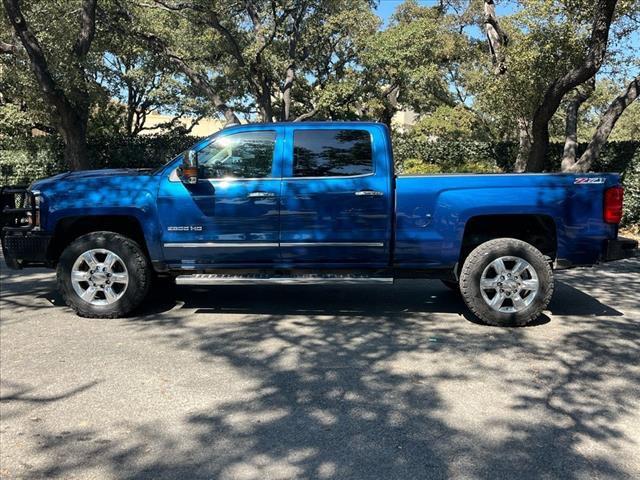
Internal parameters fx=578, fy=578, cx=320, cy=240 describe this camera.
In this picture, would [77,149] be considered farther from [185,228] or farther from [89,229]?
[185,228]

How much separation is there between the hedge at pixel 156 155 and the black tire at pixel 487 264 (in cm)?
997

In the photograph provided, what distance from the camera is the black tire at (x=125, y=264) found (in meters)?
5.91

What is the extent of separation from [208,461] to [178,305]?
3631 millimetres

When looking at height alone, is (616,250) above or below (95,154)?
below

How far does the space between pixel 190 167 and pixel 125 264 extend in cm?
124

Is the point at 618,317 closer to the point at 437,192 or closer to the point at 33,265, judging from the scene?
the point at 437,192

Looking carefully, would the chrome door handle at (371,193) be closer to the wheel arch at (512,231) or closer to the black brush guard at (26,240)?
the wheel arch at (512,231)

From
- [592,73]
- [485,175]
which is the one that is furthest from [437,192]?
[592,73]

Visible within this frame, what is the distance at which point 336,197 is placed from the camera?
5730 millimetres

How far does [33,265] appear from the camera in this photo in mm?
6156

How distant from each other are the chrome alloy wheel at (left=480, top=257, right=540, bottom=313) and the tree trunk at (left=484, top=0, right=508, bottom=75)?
34.0 feet

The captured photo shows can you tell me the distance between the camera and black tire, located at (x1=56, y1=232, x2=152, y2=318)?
5914 millimetres

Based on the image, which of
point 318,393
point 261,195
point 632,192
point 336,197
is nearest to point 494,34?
point 632,192

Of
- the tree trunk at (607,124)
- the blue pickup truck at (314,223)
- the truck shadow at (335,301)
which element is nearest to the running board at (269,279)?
the blue pickup truck at (314,223)
